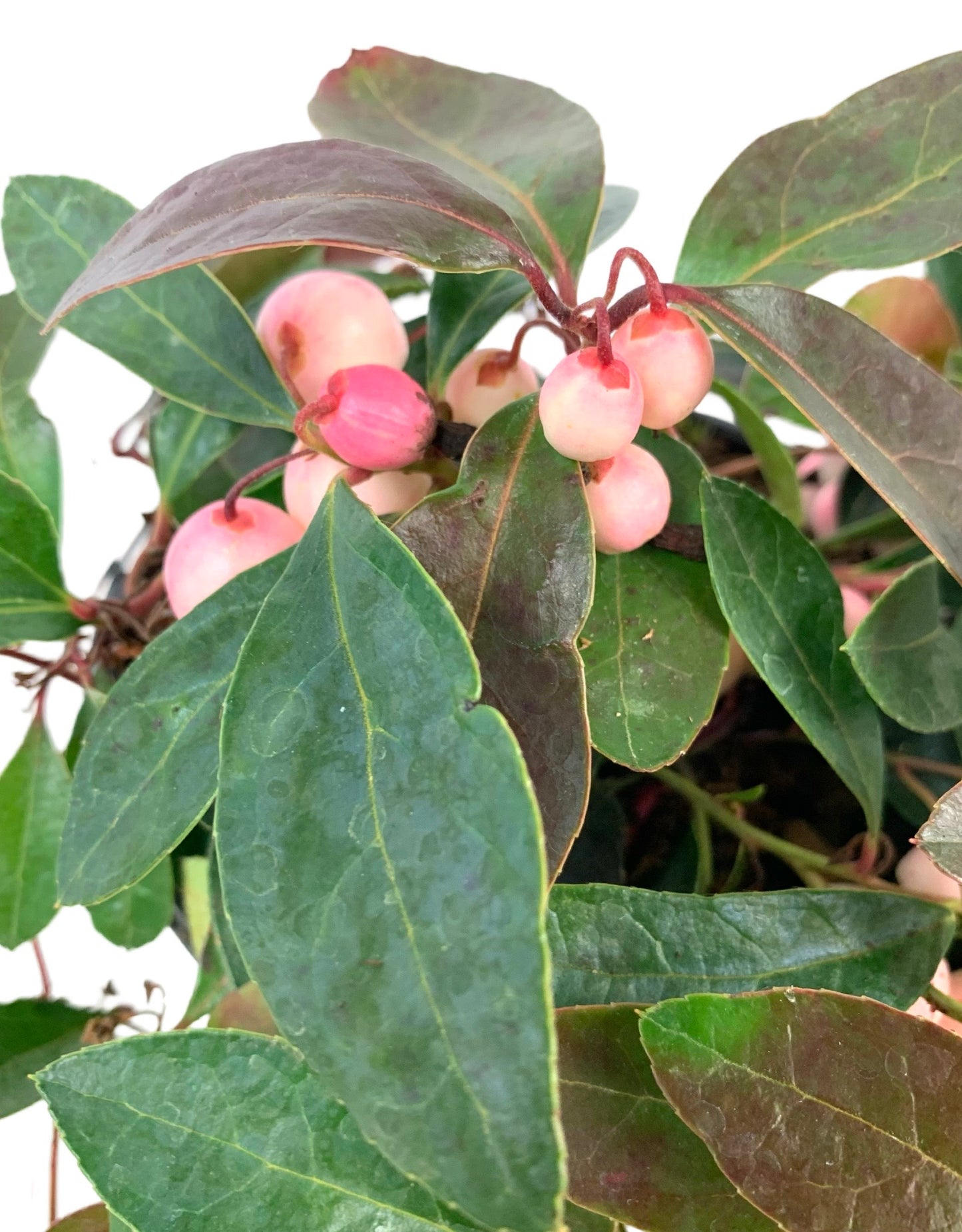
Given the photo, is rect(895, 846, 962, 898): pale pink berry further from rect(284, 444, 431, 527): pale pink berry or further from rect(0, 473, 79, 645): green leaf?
→ rect(0, 473, 79, 645): green leaf

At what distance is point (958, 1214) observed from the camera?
0.26m

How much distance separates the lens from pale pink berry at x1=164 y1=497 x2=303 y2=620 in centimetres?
33

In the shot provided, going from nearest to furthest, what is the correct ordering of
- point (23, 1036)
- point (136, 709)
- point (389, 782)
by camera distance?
point (389, 782), point (136, 709), point (23, 1036)

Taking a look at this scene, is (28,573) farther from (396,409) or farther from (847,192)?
(847,192)

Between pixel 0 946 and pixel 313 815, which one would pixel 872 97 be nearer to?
Answer: pixel 313 815

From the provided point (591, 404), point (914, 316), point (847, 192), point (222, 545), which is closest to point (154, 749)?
point (222, 545)

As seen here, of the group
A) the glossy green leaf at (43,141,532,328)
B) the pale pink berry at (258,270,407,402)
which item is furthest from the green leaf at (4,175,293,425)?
the glossy green leaf at (43,141,532,328)

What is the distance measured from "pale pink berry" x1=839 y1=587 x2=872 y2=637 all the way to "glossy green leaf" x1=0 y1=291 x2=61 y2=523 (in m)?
0.36

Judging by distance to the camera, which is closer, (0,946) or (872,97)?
(872,97)

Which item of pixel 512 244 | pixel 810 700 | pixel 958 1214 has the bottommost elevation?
pixel 958 1214

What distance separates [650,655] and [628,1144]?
0.14 meters

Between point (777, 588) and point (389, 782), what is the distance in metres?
0.17

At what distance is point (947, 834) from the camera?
26cm

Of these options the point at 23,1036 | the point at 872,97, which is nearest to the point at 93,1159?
the point at 23,1036
